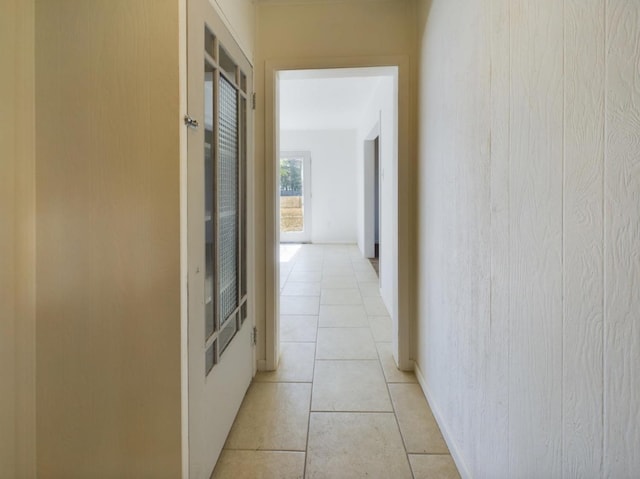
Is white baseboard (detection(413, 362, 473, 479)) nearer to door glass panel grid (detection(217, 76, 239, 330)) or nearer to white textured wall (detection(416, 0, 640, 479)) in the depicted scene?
white textured wall (detection(416, 0, 640, 479))

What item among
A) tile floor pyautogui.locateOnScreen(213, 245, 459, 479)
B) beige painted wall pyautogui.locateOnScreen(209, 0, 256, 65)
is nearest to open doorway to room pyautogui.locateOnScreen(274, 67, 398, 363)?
tile floor pyautogui.locateOnScreen(213, 245, 459, 479)

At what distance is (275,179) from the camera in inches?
88.4

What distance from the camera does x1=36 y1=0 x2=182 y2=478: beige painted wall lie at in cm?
112

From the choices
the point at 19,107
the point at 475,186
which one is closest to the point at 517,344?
the point at 475,186

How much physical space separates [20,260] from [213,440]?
37.9 inches

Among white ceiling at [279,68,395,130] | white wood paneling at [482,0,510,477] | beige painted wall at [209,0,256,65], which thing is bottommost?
white wood paneling at [482,0,510,477]

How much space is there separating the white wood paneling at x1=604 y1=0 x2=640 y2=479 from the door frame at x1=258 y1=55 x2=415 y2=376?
1557 mm

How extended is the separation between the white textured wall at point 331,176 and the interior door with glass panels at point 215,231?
595 cm

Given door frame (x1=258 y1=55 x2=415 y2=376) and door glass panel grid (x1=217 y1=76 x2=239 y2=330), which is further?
door frame (x1=258 y1=55 x2=415 y2=376)

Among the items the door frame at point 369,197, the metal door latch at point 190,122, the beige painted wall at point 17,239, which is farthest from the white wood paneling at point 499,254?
the door frame at point 369,197

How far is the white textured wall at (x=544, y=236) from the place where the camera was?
0.64 m

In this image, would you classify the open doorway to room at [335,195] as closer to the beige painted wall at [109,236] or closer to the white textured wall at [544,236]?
the white textured wall at [544,236]

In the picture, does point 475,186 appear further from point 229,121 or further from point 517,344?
point 229,121

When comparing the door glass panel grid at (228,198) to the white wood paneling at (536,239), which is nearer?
the white wood paneling at (536,239)
